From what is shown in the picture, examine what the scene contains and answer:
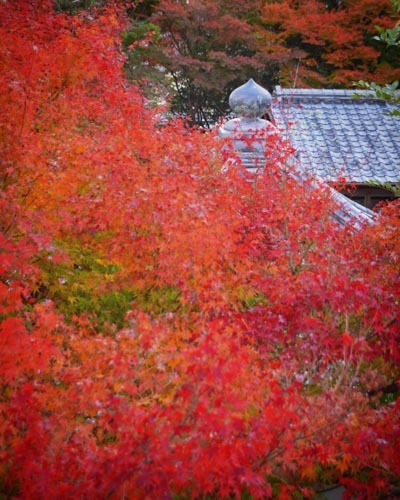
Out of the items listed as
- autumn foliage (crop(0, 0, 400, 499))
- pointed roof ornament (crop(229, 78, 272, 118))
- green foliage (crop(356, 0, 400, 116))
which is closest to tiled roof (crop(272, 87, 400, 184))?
pointed roof ornament (crop(229, 78, 272, 118))

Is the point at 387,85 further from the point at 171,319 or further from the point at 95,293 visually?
the point at 95,293

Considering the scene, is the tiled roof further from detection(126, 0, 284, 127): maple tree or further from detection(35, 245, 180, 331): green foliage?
detection(126, 0, 284, 127): maple tree

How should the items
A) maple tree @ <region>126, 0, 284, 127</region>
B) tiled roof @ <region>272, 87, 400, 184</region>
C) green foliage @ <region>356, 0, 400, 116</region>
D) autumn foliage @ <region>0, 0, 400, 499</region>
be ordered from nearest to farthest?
autumn foliage @ <region>0, 0, 400, 499</region> < green foliage @ <region>356, 0, 400, 116</region> < tiled roof @ <region>272, 87, 400, 184</region> < maple tree @ <region>126, 0, 284, 127</region>

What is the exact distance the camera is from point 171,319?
5.73 meters

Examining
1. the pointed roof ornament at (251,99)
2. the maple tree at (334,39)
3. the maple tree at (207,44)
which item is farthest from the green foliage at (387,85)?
the maple tree at (334,39)

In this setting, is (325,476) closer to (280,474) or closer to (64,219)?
(280,474)

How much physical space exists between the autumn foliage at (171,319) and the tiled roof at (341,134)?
2586mm

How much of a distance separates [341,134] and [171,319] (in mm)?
7930

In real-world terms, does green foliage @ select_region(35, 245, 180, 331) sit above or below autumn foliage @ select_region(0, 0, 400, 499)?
below

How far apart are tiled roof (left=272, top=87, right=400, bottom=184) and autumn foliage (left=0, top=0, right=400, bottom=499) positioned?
259 centimetres

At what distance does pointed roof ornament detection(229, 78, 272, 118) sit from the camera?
349 inches

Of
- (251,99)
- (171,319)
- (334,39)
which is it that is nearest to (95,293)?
(171,319)

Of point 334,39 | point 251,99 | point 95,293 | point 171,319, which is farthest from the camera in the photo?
point 334,39

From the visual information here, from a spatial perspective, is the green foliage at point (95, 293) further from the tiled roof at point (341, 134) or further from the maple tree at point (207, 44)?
the maple tree at point (207, 44)
